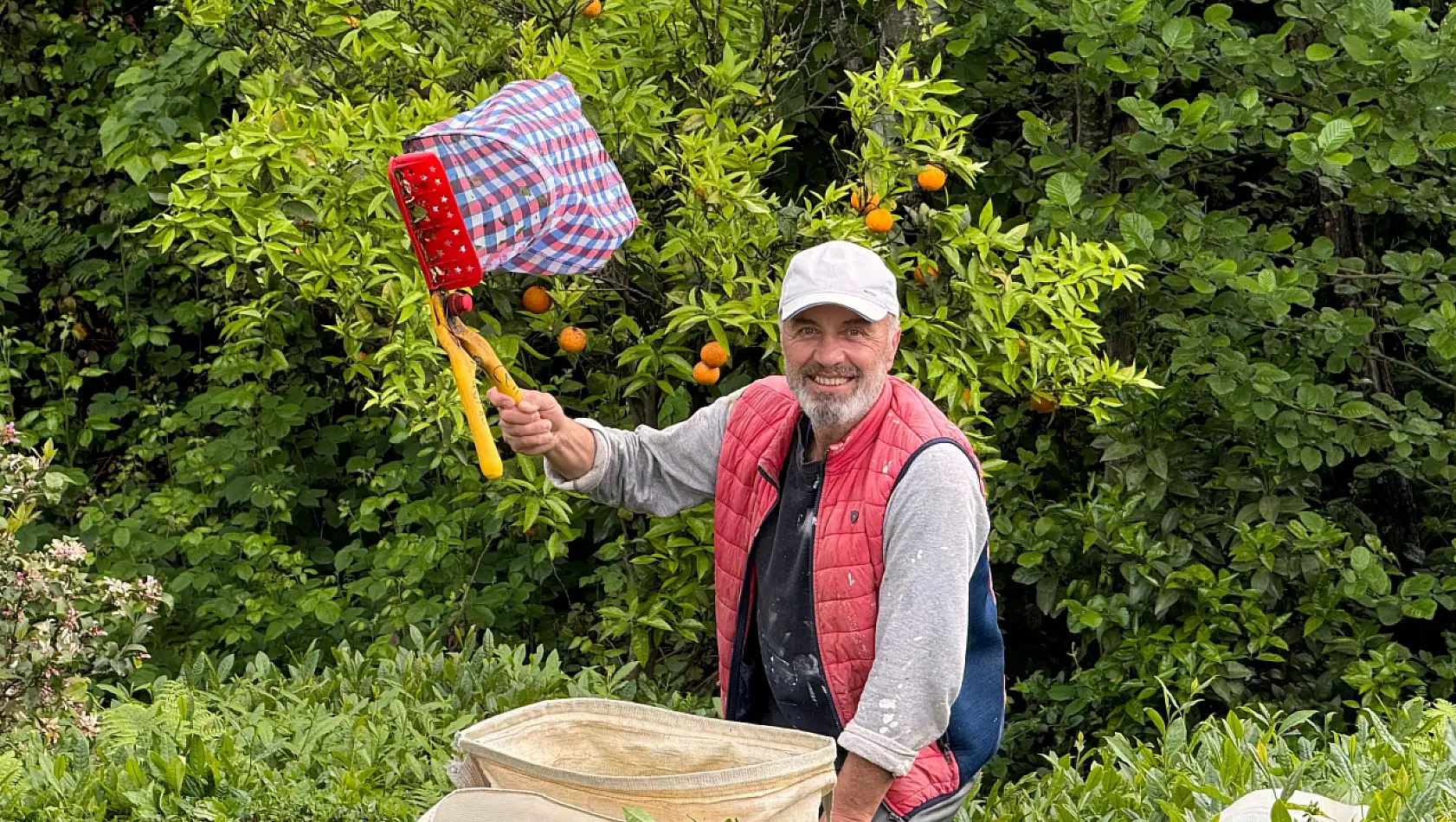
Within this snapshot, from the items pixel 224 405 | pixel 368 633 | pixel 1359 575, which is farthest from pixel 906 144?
pixel 224 405

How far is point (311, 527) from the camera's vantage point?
6879 mm

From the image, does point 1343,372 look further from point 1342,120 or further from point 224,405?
point 224,405

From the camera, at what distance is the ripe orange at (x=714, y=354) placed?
428 cm

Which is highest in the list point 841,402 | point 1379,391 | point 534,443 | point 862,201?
point 841,402

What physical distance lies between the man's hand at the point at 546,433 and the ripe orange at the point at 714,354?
3.01 ft

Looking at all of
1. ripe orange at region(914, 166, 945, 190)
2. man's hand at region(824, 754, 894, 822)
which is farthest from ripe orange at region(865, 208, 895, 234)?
man's hand at region(824, 754, 894, 822)

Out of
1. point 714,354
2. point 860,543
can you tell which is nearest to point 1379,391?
point 714,354

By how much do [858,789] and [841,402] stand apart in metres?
0.72

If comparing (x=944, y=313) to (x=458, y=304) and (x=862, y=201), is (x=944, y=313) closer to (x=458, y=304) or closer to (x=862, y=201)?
(x=862, y=201)

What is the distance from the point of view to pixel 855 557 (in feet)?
9.75

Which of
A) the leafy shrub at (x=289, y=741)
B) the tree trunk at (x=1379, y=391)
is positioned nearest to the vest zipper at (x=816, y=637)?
the leafy shrub at (x=289, y=741)

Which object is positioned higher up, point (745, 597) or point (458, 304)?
point (458, 304)

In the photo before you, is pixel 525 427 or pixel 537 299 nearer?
pixel 525 427

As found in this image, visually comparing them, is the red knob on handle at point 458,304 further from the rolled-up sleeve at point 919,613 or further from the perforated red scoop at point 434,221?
the rolled-up sleeve at point 919,613
